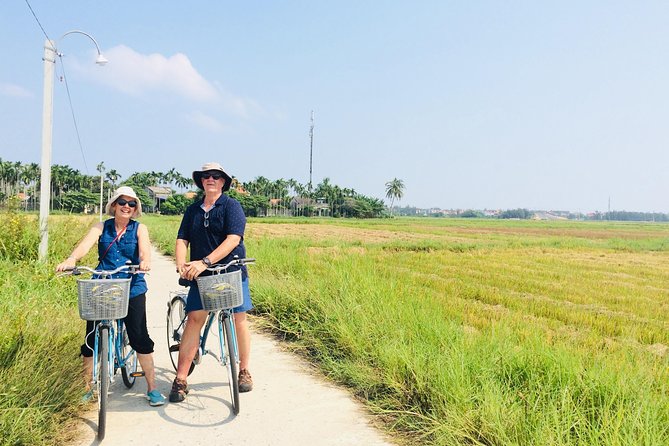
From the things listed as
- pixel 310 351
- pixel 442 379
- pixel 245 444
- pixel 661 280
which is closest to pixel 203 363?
pixel 310 351

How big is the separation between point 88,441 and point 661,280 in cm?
1736

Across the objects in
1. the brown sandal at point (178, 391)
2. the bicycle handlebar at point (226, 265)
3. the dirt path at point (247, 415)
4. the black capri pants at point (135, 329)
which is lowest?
the dirt path at point (247, 415)

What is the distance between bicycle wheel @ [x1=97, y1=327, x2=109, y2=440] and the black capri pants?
0.27m

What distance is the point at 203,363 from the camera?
17.0ft

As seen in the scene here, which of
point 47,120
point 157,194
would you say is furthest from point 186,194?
point 47,120

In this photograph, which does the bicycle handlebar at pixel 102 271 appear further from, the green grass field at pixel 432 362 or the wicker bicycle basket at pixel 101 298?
the green grass field at pixel 432 362

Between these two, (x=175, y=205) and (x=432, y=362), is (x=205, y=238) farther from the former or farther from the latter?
(x=175, y=205)

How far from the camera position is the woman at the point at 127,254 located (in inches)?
152

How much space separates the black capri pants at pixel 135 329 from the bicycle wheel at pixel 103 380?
27cm

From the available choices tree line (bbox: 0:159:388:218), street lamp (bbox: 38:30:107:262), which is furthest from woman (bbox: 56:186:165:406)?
tree line (bbox: 0:159:388:218)

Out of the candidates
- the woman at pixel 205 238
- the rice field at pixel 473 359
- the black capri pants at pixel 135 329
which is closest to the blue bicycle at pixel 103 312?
the black capri pants at pixel 135 329

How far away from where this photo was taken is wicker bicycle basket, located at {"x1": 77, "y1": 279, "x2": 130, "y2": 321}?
11.1ft

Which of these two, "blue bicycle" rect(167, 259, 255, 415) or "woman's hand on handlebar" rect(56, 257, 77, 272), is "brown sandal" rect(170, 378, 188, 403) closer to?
"blue bicycle" rect(167, 259, 255, 415)

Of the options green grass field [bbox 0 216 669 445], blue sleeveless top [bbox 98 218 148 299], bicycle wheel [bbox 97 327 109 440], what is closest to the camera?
green grass field [bbox 0 216 669 445]
